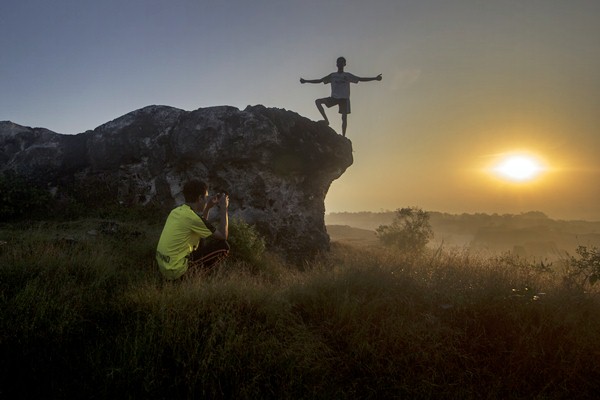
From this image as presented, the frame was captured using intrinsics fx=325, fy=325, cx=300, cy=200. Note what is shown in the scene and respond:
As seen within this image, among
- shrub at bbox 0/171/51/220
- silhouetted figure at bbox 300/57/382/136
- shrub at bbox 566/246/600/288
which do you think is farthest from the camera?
silhouetted figure at bbox 300/57/382/136

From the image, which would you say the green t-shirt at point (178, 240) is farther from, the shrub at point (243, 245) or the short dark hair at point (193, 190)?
the shrub at point (243, 245)

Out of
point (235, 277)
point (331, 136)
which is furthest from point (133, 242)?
point (331, 136)

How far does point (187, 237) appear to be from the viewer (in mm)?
5652

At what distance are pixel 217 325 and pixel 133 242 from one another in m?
5.74

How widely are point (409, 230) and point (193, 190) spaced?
23.3 m

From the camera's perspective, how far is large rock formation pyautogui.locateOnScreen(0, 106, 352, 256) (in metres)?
12.5

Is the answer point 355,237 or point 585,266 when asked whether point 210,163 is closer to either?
point 585,266

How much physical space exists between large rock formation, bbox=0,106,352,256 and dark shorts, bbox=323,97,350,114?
1.24 metres

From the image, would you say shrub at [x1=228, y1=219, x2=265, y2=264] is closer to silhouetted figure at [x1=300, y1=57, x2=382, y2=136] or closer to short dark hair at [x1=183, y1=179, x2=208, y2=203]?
short dark hair at [x1=183, y1=179, x2=208, y2=203]

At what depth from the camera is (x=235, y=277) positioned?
18.7 ft

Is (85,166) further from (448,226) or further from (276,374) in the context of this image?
(448,226)

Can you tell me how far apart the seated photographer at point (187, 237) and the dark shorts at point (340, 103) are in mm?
8409

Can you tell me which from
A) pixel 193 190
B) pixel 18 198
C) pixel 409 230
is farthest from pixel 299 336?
pixel 409 230

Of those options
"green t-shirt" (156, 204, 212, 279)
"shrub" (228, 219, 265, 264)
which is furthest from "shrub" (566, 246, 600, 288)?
"shrub" (228, 219, 265, 264)
